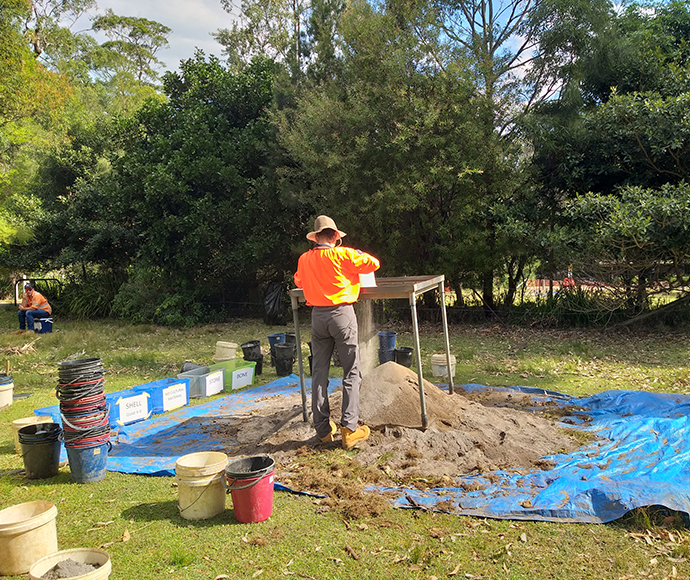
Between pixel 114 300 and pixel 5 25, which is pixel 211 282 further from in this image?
pixel 5 25

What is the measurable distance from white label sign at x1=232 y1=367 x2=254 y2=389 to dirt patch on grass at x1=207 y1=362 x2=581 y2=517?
5.27 ft

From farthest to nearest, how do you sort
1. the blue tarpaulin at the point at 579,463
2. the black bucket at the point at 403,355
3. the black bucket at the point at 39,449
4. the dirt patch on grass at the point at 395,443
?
1. the black bucket at the point at 403,355
2. the black bucket at the point at 39,449
3. the dirt patch on grass at the point at 395,443
4. the blue tarpaulin at the point at 579,463

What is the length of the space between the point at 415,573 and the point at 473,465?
1613 mm

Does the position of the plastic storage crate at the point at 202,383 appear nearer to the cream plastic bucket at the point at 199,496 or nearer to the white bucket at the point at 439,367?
the white bucket at the point at 439,367

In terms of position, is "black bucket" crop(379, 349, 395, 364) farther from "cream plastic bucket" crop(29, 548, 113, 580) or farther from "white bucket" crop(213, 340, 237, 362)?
"cream plastic bucket" crop(29, 548, 113, 580)

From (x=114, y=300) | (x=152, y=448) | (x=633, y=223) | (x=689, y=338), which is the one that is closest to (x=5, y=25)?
(x=114, y=300)

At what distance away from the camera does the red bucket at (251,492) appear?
355 centimetres

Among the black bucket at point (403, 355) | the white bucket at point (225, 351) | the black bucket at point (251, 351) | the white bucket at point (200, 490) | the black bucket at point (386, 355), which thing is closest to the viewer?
the white bucket at point (200, 490)

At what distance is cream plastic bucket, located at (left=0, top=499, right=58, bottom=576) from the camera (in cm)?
305

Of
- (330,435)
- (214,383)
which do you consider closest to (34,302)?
(214,383)

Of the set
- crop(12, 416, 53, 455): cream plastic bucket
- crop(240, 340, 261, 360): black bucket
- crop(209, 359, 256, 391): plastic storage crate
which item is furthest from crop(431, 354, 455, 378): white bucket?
crop(12, 416, 53, 455): cream plastic bucket

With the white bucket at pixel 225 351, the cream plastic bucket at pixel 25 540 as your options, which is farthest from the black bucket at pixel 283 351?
the cream plastic bucket at pixel 25 540

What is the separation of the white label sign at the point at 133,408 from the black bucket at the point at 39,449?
1449mm

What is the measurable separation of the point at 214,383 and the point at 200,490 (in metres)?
3.88
